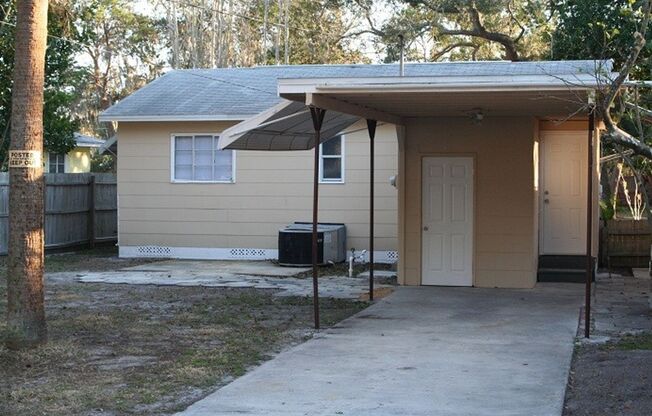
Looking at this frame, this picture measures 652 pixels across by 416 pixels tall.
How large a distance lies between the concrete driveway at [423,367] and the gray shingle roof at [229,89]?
767cm

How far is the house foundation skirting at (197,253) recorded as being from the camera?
19797 millimetres

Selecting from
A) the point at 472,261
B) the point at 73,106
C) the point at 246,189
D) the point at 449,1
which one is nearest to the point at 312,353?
the point at 472,261

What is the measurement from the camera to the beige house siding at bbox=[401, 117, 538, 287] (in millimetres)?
14852

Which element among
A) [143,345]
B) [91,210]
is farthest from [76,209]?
[143,345]

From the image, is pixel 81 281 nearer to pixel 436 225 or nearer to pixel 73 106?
pixel 436 225

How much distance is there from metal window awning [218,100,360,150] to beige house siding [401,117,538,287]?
154 cm

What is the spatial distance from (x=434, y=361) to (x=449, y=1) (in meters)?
22.8

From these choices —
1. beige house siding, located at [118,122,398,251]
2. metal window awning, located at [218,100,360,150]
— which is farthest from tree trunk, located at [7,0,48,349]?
beige house siding, located at [118,122,398,251]

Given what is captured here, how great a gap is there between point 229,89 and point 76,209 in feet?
15.4

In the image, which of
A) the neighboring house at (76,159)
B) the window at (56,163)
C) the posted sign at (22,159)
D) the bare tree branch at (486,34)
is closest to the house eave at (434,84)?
the posted sign at (22,159)

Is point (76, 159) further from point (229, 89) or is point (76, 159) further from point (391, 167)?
point (391, 167)

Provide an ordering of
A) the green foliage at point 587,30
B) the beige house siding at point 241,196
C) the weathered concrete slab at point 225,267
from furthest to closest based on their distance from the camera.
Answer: the beige house siding at point 241,196
the green foliage at point 587,30
the weathered concrete slab at point 225,267

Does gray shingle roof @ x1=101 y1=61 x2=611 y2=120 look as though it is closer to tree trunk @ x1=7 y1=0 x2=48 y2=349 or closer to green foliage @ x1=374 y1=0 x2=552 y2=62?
green foliage @ x1=374 y1=0 x2=552 y2=62

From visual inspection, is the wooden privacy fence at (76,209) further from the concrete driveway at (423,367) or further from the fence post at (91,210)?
the concrete driveway at (423,367)
